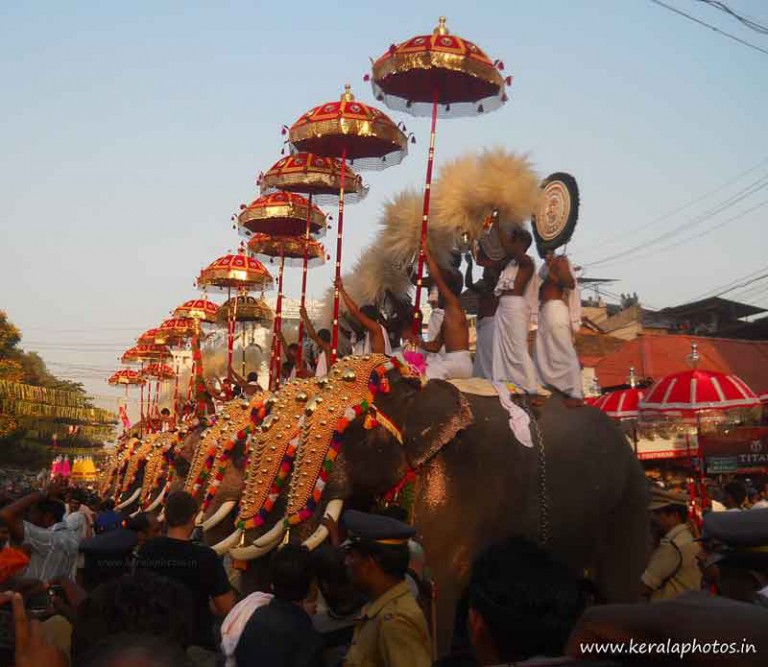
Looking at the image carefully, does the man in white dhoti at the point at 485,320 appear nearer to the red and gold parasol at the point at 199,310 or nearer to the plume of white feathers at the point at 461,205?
the plume of white feathers at the point at 461,205

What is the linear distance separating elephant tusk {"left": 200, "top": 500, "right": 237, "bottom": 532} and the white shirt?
1.62 m

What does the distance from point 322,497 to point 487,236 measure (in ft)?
10.3

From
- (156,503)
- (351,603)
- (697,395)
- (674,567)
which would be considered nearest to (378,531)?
(351,603)

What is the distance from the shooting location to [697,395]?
464 inches

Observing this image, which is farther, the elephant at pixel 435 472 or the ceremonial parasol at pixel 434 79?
the ceremonial parasol at pixel 434 79

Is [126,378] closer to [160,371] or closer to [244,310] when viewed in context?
[160,371]

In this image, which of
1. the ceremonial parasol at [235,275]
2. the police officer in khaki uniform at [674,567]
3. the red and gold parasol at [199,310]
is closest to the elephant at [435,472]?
the police officer in khaki uniform at [674,567]

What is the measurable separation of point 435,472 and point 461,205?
8.97 feet

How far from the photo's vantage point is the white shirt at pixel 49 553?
5852 millimetres

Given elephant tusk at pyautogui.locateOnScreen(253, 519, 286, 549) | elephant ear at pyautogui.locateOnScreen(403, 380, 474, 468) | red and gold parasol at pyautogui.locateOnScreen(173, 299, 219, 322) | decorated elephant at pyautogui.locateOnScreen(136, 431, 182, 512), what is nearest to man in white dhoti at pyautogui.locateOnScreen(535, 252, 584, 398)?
elephant ear at pyautogui.locateOnScreen(403, 380, 474, 468)

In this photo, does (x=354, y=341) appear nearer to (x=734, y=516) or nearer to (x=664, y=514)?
(x=664, y=514)

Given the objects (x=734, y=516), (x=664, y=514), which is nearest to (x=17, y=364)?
(x=664, y=514)

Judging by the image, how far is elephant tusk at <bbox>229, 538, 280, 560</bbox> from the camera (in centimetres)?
576

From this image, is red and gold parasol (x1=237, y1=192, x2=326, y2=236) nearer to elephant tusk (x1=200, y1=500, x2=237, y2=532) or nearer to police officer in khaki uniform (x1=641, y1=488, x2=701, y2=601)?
elephant tusk (x1=200, y1=500, x2=237, y2=532)
